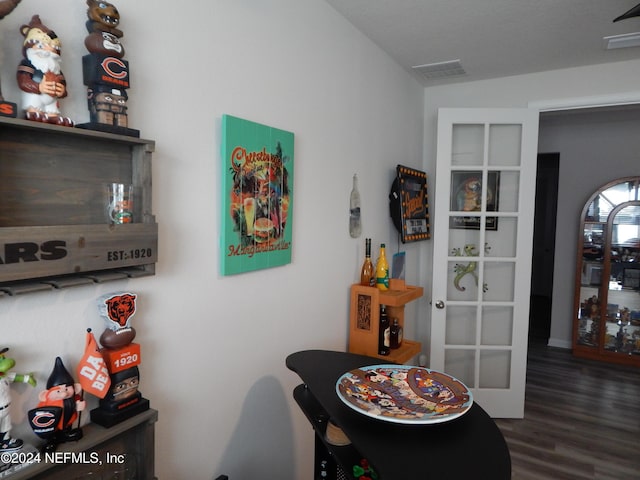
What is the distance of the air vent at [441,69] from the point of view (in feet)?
9.68

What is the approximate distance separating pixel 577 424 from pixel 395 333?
5.82ft

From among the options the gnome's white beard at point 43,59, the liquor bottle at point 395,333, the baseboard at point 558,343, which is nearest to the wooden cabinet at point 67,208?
the gnome's white beard at point 43,59

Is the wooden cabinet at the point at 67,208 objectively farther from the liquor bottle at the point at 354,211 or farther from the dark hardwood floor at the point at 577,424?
the dark hardwood floor at the point at 577,424

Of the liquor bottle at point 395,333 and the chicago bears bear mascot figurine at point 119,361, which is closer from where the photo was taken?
the chicago bears bear mascot figurine at point 119,361

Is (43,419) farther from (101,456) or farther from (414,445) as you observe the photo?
(414,445)

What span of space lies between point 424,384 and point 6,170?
1.22 metres

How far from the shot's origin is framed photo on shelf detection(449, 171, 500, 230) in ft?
10.2

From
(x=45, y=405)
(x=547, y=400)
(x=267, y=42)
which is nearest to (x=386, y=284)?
(x=267, y=42)

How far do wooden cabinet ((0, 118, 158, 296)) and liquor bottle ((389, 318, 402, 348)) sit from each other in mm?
1573

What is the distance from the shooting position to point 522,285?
3090 millimetres

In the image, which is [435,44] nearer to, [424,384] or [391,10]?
[391,10]

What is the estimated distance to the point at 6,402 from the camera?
91 cm

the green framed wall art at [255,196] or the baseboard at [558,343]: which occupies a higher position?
the green framed wall art at [255,196]

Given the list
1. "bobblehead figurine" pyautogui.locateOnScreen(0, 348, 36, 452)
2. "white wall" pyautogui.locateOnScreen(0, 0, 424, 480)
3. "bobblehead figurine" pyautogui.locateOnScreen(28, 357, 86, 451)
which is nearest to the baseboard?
"white wall" pyautogui.locateOnScreen(0, 0, 424, 480)
